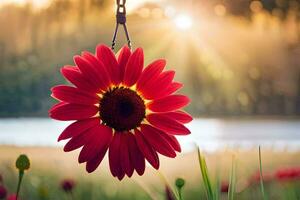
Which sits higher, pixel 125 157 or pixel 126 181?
pixel 125 157

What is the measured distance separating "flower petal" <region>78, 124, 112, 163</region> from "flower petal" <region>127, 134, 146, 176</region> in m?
0.03

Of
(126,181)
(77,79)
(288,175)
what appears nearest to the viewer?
(77,79)

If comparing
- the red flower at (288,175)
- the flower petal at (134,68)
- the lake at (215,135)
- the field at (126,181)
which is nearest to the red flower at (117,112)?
the flower petal at (134,68)

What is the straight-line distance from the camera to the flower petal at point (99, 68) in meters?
0.77

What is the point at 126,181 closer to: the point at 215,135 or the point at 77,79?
the point at 77,79

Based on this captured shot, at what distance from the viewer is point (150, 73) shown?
80 centimetres

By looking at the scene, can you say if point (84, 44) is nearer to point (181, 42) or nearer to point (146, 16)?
point (146, 16)

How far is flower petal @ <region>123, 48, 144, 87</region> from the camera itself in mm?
792

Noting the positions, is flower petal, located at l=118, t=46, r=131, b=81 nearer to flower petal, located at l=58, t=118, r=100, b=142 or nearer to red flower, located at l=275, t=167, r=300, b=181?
flower petal, located at l=58, t=118, r=100, b=142

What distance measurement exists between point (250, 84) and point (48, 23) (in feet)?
15.6

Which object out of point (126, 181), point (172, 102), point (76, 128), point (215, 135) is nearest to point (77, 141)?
point (76, 128)

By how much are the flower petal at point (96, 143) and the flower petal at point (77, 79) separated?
5cm

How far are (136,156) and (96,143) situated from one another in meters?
0.05

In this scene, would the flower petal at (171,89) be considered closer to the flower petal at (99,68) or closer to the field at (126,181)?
the flower petal at (99,68)
